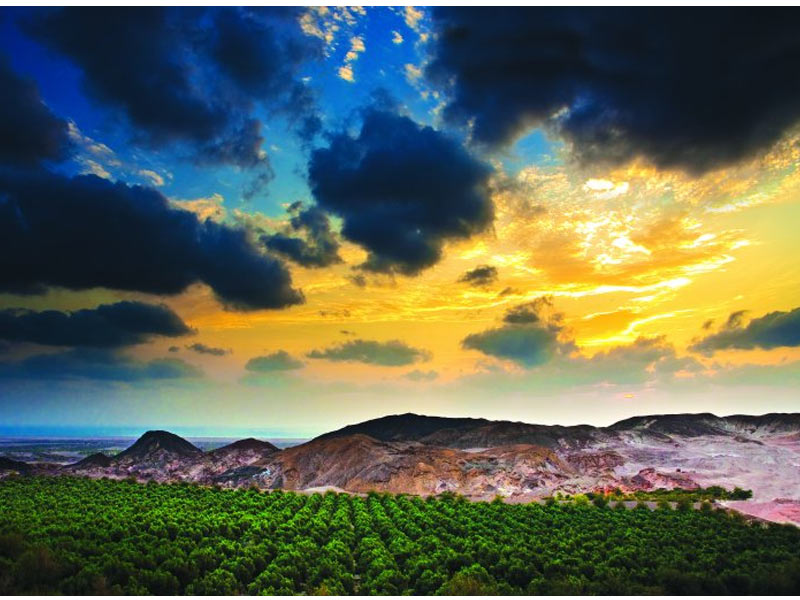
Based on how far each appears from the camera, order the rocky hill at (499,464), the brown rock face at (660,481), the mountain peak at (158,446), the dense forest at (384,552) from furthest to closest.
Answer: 1. the mountain peak at (158,446)
2. the rocky hill at (499,464)
3. the brown rock face at (660,481)
4. the dense forest at (384,552)

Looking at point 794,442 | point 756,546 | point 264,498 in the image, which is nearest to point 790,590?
point 756,546

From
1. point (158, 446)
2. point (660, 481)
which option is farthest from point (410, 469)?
point (158, 446)

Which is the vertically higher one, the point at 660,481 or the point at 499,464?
the point at 499,464

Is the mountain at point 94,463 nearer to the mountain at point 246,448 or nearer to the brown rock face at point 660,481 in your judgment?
the mountain at point 246,448

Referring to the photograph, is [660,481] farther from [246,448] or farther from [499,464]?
[246,448]

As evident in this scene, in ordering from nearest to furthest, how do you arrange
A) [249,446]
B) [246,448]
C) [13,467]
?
1. [13,467]
2. [246,448]
3. [249,446]

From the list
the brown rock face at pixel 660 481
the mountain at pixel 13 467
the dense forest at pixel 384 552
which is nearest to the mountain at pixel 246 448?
the mountain at pixel 13 467

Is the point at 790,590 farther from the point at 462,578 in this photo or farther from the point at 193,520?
the point at 193,520

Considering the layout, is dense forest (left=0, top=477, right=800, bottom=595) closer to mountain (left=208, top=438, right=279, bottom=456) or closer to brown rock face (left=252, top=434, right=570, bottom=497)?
brown rock face (left=252, top=434, right=570, bottom=497)
